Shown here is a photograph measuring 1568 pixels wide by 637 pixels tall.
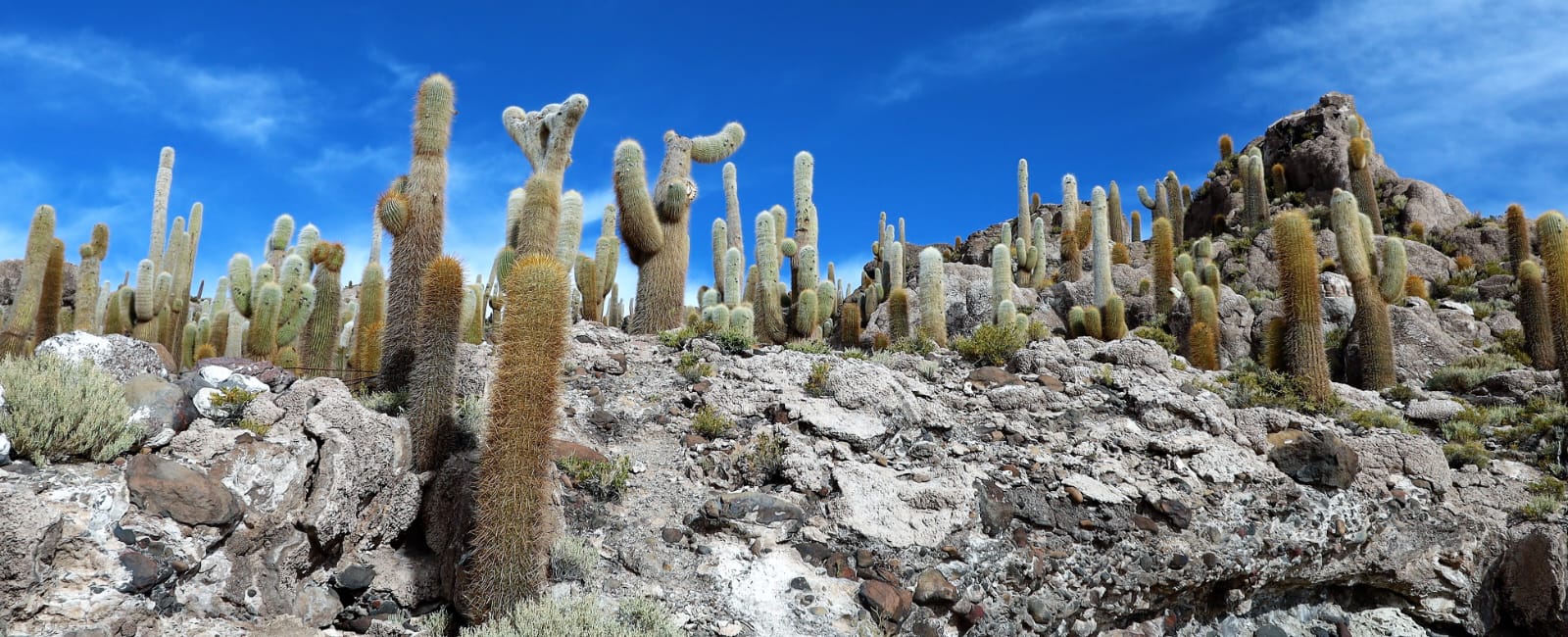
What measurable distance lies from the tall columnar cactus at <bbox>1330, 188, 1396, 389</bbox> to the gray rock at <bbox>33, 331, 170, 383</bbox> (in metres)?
15.2

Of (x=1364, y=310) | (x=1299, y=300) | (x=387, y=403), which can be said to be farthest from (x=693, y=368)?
(x=1364, y=310)

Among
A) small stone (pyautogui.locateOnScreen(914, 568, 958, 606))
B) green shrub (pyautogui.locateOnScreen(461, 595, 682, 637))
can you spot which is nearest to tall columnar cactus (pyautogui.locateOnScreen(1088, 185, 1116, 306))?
small stone (pyautogui.locateOnScreen(914, 568, 958, 606))

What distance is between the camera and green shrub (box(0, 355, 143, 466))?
5.46 meters

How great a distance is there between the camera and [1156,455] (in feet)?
28.3

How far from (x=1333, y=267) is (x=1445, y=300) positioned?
3.22 meters

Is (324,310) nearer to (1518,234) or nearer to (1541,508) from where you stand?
(1541,508)

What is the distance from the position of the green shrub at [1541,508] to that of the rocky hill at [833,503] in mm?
30

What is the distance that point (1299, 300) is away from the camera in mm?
11859

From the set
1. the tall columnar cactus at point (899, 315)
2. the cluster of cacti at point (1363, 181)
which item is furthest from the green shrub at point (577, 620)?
the cluster of cacti at point (1363, 181)

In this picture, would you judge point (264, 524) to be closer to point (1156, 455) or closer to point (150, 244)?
point (1156, 455)

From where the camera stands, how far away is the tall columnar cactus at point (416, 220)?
8.47 metres

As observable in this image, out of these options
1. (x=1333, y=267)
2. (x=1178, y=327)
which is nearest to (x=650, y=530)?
(x=1178, y=327)

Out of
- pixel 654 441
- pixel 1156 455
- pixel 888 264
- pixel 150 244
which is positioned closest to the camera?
pixel 654 441

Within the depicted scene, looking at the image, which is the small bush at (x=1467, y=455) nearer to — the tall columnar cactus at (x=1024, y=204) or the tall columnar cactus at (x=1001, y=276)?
the tall columnar cactus at (x=1001, y=276)
